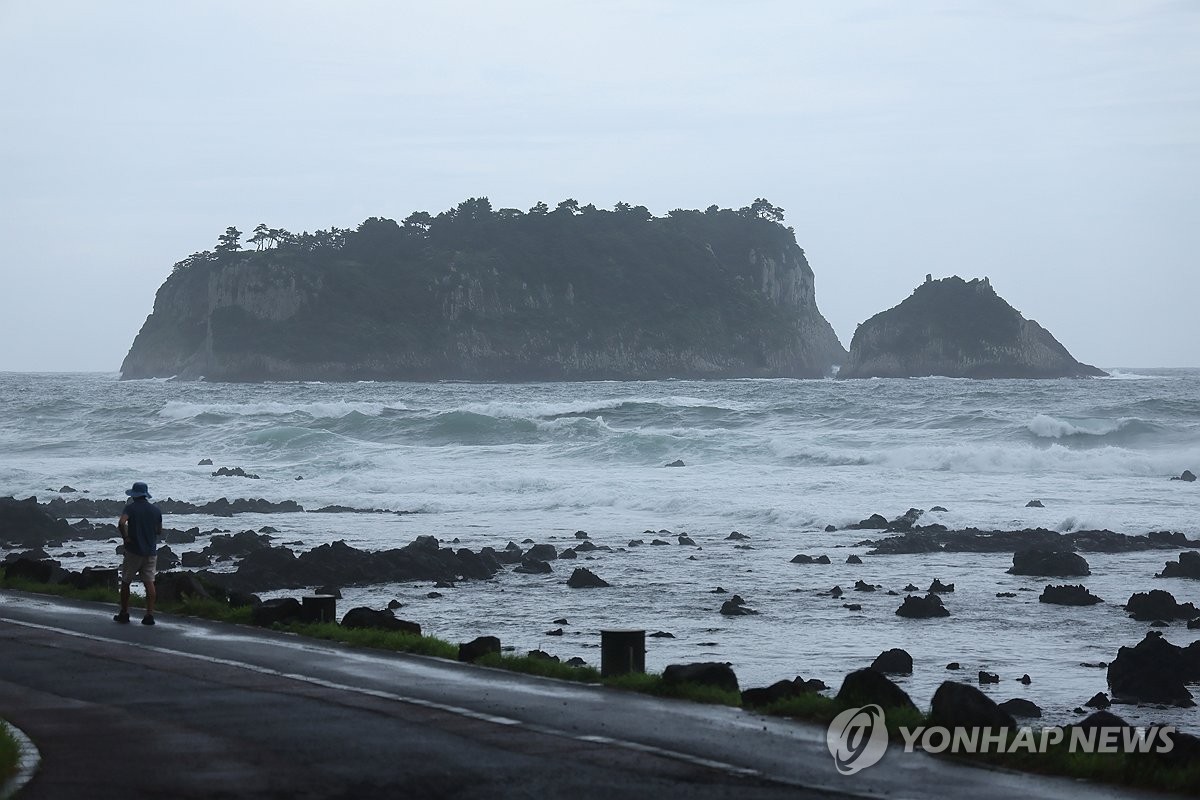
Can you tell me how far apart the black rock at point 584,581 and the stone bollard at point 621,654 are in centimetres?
972

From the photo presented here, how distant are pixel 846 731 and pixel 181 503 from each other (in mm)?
30458

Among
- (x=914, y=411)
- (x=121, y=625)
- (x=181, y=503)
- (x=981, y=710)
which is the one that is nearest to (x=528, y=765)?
(x=981, y=710)

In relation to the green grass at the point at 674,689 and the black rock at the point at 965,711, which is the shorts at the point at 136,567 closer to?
the green grass at the point at 674,689

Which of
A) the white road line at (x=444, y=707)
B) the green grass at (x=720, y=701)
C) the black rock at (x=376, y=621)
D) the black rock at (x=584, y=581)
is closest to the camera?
the green grass at (x=720, y=701)

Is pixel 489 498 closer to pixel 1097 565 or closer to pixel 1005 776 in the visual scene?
pixel 1097 565

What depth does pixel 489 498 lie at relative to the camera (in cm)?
3938

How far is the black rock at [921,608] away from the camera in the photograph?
17484 mm

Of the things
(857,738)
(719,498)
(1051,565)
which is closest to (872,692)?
(857,738)

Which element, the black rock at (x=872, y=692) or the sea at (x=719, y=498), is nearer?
the black rock at (x=872, y=692)

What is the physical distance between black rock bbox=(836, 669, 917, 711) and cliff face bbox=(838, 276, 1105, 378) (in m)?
157

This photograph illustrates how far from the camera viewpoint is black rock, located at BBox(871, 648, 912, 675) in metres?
13.4

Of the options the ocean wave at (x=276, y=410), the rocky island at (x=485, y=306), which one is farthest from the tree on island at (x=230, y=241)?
the ocean wave at (x=276, y=410)

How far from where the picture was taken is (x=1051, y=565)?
2200cm

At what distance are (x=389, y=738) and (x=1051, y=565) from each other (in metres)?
16.3
